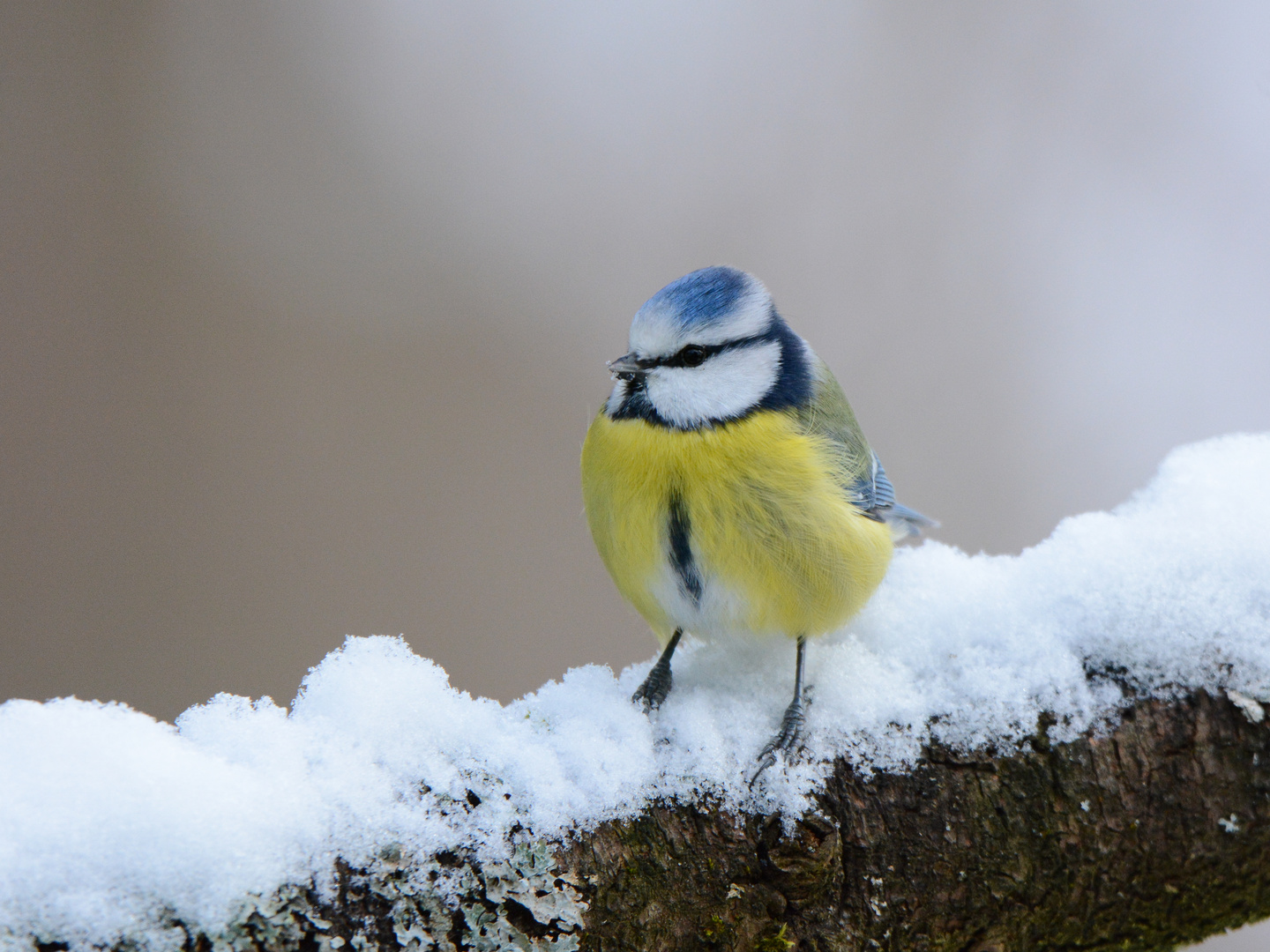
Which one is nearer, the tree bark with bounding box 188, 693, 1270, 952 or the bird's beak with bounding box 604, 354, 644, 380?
the tree bark with bounding box 188, 693, 1270, 952

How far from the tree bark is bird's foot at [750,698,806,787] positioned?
0.17ft

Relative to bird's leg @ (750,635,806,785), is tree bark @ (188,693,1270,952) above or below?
below

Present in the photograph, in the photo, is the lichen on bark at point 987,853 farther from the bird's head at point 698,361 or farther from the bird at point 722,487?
the bird's head at point 698,361

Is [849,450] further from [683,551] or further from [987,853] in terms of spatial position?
[987,853]

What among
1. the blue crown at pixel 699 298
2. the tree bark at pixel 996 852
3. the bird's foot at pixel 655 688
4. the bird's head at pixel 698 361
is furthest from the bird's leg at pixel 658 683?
the blue crown at pixel 699 298

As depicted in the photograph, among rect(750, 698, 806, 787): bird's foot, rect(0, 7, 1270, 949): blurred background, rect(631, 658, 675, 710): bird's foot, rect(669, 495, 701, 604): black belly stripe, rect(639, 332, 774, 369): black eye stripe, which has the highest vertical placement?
rect(0, 7, 1270, 949): blurred background

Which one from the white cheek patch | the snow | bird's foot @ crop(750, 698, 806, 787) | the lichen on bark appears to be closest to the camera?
the snow

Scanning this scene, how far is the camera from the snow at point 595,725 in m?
0.58

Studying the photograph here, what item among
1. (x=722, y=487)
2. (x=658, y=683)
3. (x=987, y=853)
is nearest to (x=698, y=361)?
(x=722, y=487)

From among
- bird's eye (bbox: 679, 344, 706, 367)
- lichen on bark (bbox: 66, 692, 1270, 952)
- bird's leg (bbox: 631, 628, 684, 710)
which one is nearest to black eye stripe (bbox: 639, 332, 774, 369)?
bird's eye (bbox: 679, 344, 706, 367)

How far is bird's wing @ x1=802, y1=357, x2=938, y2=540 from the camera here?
1163 mm

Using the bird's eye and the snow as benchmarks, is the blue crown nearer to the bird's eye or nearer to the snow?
the bird's eye

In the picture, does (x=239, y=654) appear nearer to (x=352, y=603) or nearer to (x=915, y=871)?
(x=352, y=603)

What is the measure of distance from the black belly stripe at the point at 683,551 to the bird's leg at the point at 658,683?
0.11m
